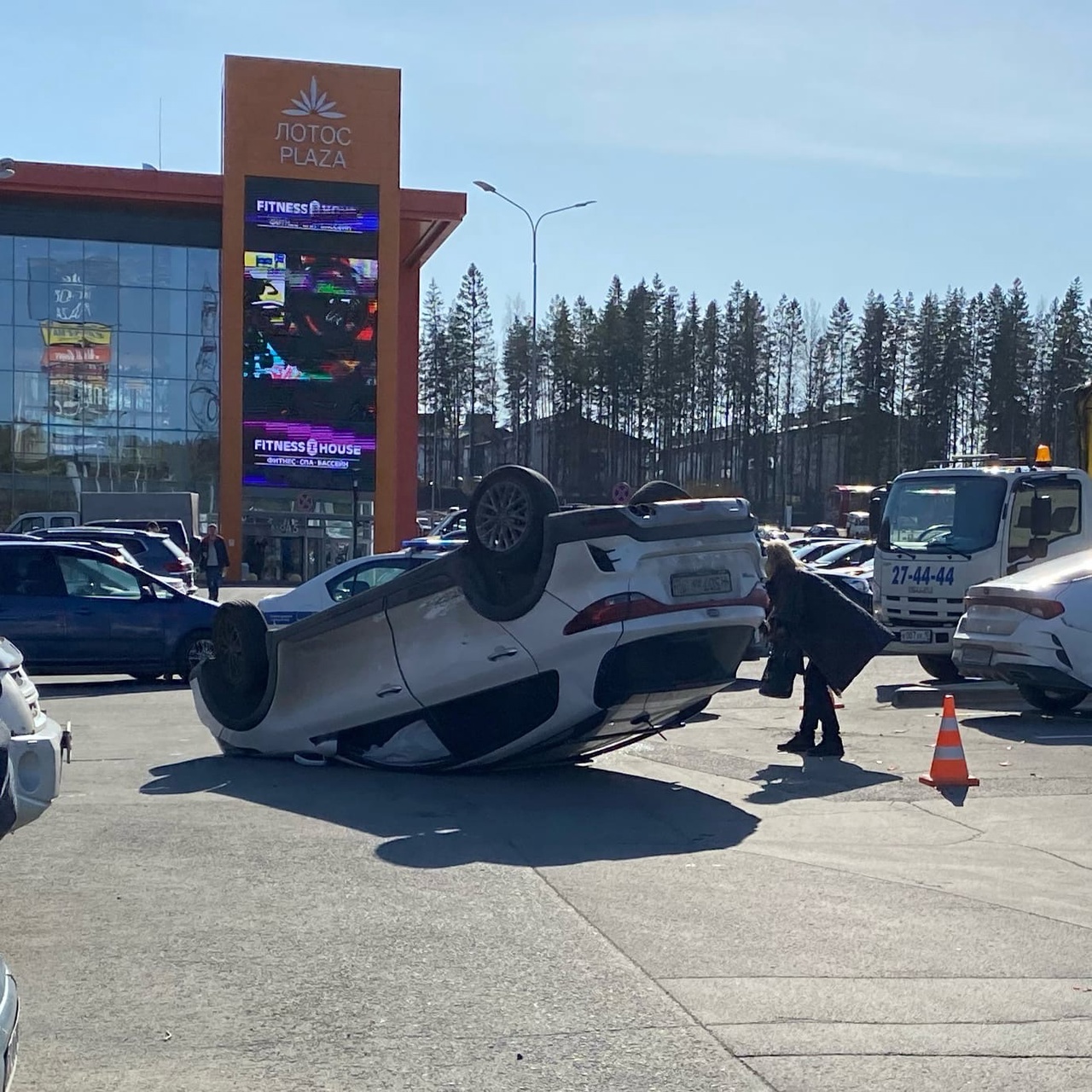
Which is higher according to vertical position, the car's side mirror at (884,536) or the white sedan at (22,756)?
the car's side mirror at (884,536)

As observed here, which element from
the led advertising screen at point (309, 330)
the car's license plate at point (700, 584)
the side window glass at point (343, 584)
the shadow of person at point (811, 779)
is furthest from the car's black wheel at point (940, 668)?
the led advertising screen at point (309, 330)

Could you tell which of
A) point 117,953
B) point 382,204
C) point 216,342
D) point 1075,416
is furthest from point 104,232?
point 117,953

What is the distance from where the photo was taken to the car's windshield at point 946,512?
722 inches

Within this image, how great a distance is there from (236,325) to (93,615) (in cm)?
3927

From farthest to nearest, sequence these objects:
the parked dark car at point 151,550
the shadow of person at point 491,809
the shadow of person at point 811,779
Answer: the parked dark car at point 151,550, the shadow of person at point 811,779, the shadow of person at point 491,809

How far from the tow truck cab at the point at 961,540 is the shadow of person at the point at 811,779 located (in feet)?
22.7

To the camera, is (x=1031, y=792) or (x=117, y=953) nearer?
(x=117, y=953)

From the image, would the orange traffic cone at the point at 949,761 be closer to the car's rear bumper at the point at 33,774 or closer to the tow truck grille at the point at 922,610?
the car's rear bumper at the point at 33,774

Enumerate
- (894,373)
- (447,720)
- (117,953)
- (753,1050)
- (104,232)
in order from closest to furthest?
(753,1050), (117,953), (447,720), (104,232), (894,373)

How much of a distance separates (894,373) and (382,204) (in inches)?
1768

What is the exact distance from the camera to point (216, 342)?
55406mm

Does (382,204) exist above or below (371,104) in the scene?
below

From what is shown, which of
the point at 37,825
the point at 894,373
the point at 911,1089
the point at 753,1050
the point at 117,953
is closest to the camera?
the point at 911,1089

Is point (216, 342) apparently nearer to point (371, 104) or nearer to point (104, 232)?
point (104, 232)
